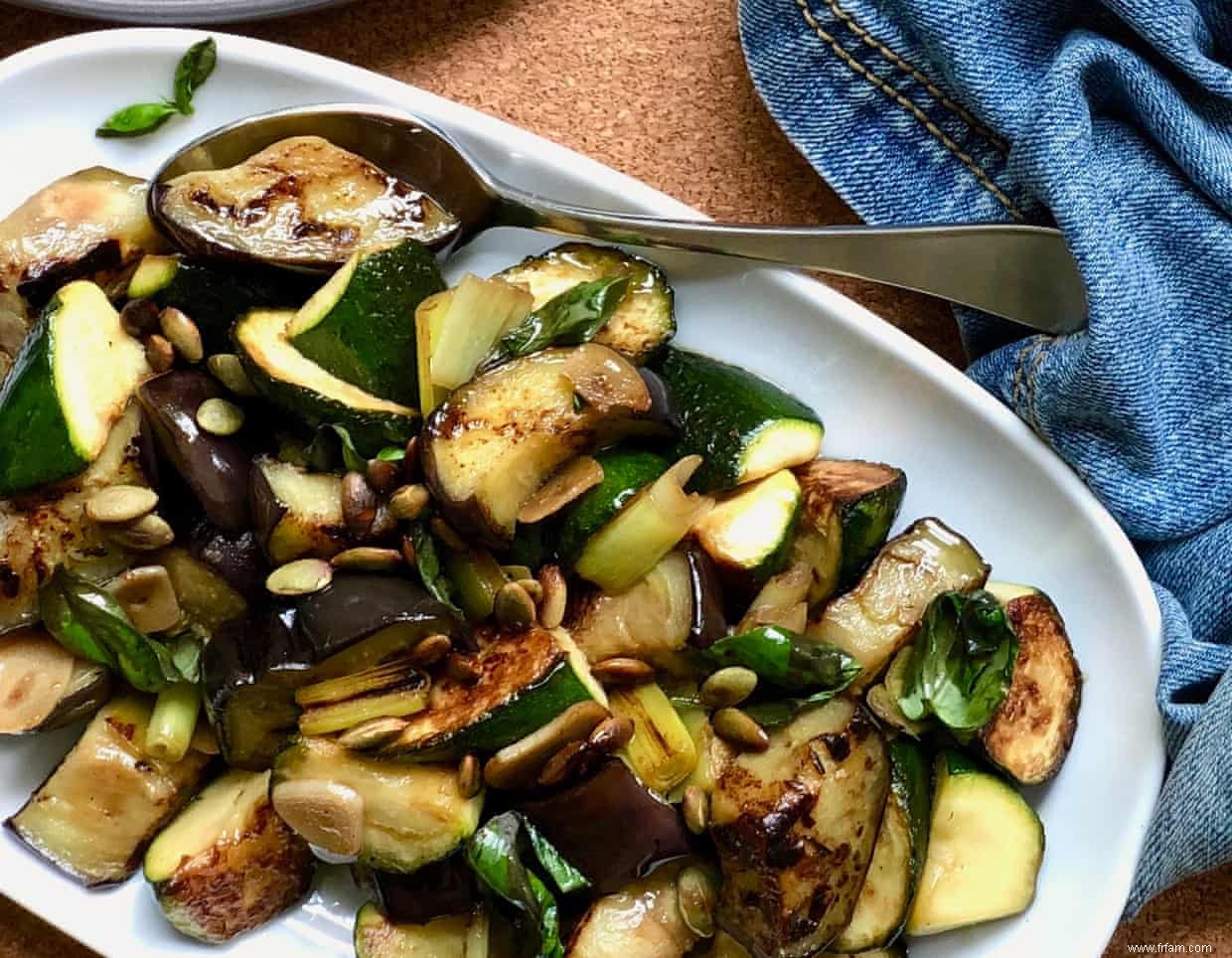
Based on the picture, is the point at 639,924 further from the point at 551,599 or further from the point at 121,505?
the point at 121,505

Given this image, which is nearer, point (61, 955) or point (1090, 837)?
point (1090, 837)

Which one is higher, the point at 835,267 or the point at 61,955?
the point at 835,267

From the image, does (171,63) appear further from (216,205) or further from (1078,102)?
(1078,102)

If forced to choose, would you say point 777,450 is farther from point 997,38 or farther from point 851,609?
point 997,38

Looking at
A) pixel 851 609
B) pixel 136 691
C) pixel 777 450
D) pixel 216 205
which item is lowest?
pixel 136 691

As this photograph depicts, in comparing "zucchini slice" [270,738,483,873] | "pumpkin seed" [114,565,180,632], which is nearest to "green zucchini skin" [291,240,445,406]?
"pumpkin seed" [114,565,180,632]

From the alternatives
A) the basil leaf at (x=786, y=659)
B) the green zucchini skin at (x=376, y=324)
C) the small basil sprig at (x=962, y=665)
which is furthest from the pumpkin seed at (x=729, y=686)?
the green zucchini skin at (x=376, y=324)

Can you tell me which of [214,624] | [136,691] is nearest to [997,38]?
[214,624]
